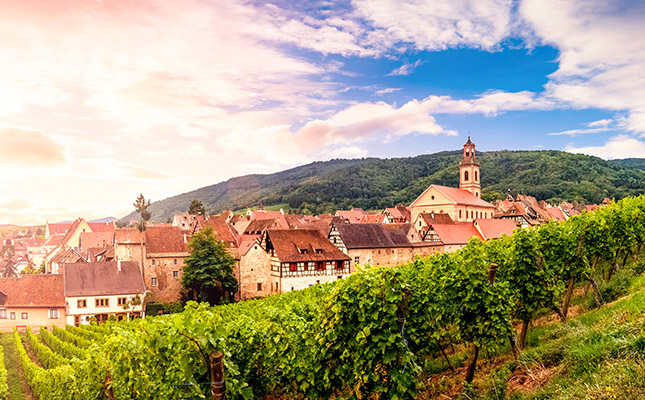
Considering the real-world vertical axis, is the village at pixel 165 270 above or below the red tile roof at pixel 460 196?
below

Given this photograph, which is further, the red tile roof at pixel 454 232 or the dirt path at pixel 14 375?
the red tile roof at pixel 454 232

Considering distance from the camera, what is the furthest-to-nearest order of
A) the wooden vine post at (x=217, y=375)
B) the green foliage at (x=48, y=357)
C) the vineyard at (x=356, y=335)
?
the green foliage at (x=48, y=357)
the vineyard at (x=356, y=335)
the wooden vine post at (x=217, y=375)

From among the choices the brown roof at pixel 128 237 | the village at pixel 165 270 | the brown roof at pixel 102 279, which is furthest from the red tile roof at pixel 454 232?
the brown roof at pixel 102 279

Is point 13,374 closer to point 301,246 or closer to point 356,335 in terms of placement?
point 301,246

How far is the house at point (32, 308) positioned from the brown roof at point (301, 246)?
24.2 metres

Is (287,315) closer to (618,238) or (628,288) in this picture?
(628,288)

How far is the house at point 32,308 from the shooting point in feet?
156

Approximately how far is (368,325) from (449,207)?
271 feet

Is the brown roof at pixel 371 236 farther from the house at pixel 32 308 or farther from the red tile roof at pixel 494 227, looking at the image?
the house at pixel 32 308

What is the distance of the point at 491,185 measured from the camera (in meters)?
176

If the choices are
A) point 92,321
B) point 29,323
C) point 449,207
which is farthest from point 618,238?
point 449,207

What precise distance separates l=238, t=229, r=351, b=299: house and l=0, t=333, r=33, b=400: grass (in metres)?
22.1

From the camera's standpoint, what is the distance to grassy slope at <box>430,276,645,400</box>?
6.49 metres

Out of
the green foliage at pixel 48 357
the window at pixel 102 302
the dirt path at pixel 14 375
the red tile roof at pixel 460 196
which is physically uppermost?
the red tile roof at pixel 460 196
